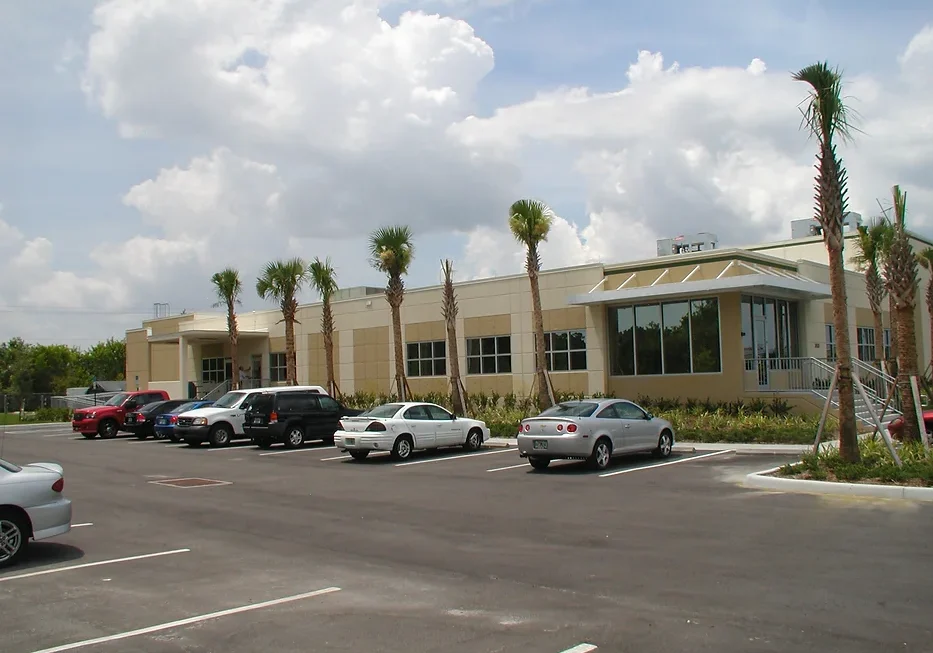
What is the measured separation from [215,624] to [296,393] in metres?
19.3

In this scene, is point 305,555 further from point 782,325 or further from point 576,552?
point 782,325

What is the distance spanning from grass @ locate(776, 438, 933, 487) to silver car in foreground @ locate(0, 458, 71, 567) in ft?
37.6

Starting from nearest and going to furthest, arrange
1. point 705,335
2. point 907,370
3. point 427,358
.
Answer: point 907,370 → point 705,335 → point 427,358

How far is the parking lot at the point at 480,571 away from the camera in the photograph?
663 cm

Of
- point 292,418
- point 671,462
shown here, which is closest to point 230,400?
point 292,418

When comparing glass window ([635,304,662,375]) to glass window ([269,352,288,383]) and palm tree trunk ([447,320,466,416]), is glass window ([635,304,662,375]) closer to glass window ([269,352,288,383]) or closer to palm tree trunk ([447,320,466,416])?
palm tree trunk ([447,320,466,416])

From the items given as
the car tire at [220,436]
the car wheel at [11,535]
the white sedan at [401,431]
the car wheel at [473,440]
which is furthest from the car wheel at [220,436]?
the car wheel at [11,535]

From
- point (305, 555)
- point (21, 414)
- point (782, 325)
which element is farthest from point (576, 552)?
point (21, 414)

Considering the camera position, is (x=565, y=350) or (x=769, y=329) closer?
(x=769, y=329)

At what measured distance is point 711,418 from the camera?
24500mm

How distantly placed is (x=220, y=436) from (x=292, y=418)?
3.39 meters

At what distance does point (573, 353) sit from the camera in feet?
102

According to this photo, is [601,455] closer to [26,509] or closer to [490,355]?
[26,509]

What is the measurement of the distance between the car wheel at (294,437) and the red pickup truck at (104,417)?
11794mm
